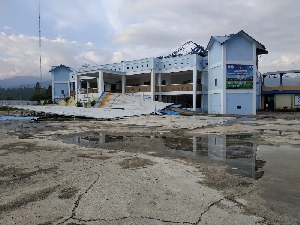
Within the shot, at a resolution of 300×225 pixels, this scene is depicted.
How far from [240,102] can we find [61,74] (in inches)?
1478

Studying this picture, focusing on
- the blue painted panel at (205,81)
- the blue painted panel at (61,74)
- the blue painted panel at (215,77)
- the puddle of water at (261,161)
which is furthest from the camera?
the blue painted panel at (61,74)

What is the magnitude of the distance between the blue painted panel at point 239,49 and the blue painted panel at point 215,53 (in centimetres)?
109

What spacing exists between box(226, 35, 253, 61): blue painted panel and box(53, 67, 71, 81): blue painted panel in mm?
34870

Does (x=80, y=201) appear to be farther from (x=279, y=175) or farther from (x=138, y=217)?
(x=279, y=175)

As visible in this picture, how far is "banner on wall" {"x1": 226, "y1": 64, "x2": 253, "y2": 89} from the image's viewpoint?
2922 cm

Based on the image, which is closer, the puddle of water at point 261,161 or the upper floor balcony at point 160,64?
the puddle of water at point 261,161

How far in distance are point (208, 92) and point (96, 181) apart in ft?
99.1

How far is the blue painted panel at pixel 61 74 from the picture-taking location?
5112 cm

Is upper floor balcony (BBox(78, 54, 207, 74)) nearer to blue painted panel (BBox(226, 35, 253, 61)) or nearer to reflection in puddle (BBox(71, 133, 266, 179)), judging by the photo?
blue painted panel (BBox(226, 35, 253, 61))

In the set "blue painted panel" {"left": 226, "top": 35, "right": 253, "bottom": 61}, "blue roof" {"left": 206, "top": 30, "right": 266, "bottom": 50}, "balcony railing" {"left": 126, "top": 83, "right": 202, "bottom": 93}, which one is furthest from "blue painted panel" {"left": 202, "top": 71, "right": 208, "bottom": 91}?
"blue painted panel" {"left": 226, "top": 35, "right": 253, "bottom": 61}

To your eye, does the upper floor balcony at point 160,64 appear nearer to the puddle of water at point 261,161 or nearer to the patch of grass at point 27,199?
the puddle of water at point 261,161

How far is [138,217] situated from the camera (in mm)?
3488

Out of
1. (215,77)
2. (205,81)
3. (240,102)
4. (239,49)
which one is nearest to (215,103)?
(240,102)

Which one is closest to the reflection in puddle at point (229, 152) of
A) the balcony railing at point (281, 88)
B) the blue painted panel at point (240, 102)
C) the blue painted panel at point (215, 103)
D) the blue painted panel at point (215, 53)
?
the blue painted panel at point (240, 102)
